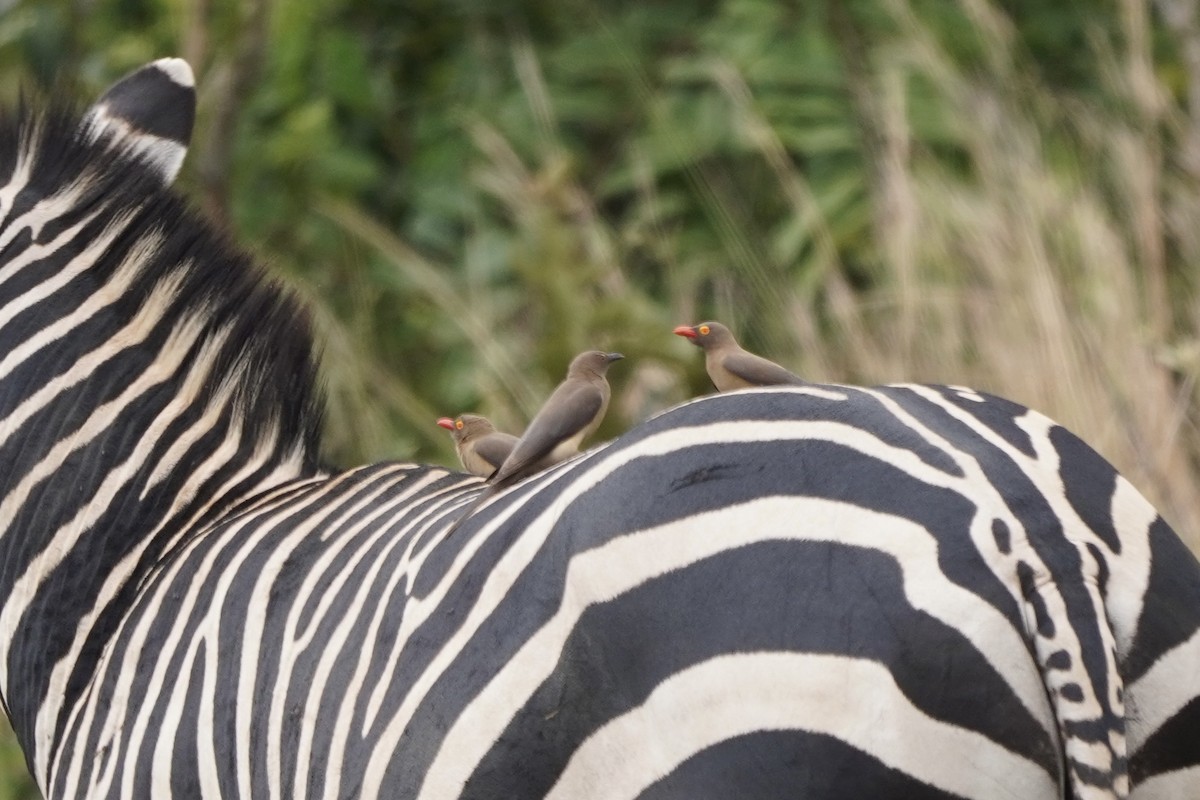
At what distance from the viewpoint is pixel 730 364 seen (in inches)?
126

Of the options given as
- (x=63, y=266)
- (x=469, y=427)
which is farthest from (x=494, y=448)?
(x=63, y=266)

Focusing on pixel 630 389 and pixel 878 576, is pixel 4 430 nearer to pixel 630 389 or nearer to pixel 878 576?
pixel 878 576

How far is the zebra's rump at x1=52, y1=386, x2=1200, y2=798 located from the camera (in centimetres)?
190

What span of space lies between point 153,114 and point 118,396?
0.82 meters

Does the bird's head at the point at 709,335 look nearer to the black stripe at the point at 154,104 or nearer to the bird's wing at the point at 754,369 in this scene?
the bird's wing at the point at 754,369

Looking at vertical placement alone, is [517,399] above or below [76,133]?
below

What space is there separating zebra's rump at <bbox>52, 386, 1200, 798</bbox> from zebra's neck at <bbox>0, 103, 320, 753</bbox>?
829mm

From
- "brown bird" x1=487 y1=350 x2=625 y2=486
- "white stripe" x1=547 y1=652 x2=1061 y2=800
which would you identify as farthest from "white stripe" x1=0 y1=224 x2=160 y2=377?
"white stripe" x1=547 y1=652 x2=1061 y2=800

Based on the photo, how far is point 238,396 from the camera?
3252mm

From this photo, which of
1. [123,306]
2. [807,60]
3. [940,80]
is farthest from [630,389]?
[123,306]

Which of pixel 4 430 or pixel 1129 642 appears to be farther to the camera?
pixel 4 430

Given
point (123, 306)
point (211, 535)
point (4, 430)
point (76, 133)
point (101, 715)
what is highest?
point (76, 133)

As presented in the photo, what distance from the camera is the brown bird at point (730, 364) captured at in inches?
124

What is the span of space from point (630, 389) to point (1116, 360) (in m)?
1.90
